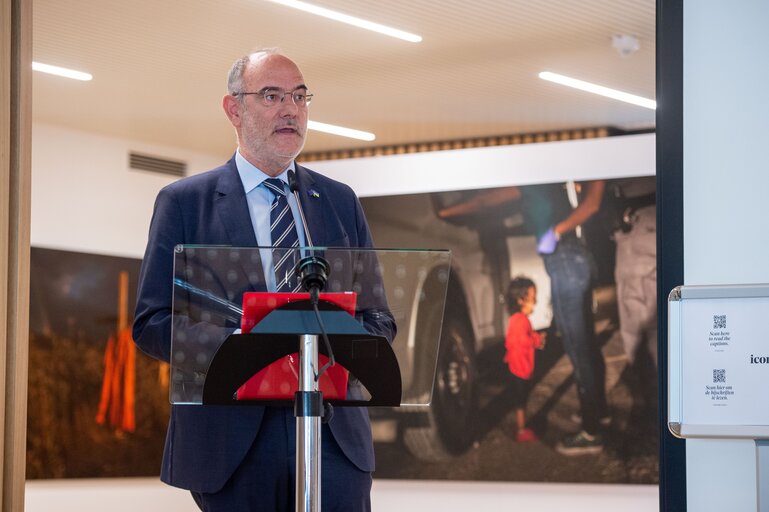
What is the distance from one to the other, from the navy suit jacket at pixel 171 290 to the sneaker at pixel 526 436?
5.75 m

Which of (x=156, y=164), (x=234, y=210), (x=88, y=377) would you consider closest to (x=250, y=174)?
(x=234, y=210)

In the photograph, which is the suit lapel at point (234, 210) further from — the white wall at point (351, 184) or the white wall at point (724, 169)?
the white wall at point (351, 184)

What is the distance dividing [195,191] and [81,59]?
17.3 feet

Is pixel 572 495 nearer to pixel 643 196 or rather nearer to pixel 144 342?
pixel 643 196

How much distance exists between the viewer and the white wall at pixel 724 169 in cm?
233

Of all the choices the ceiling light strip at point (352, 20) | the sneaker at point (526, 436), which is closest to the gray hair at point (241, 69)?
the ceiling light strip at point (352, 20)

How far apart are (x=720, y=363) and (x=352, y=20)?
188 inches

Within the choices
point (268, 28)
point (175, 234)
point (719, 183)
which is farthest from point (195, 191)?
point (268, 28)

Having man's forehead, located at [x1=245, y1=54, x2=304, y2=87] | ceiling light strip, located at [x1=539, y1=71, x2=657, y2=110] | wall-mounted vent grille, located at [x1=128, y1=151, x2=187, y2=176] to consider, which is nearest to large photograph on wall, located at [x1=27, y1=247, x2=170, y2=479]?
wall-mounted vent grille, located at [x1=128, y1=151, x2=187, y2=176]

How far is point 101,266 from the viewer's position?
9.11 metres

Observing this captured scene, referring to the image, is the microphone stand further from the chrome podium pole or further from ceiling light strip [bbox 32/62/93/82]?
ceiling light strip [bbox 32/62/93/82]

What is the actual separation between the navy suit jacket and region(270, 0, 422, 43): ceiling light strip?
3958 millimetres

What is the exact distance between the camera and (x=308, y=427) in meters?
1.74

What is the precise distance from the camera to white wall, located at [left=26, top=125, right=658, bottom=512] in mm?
7934
